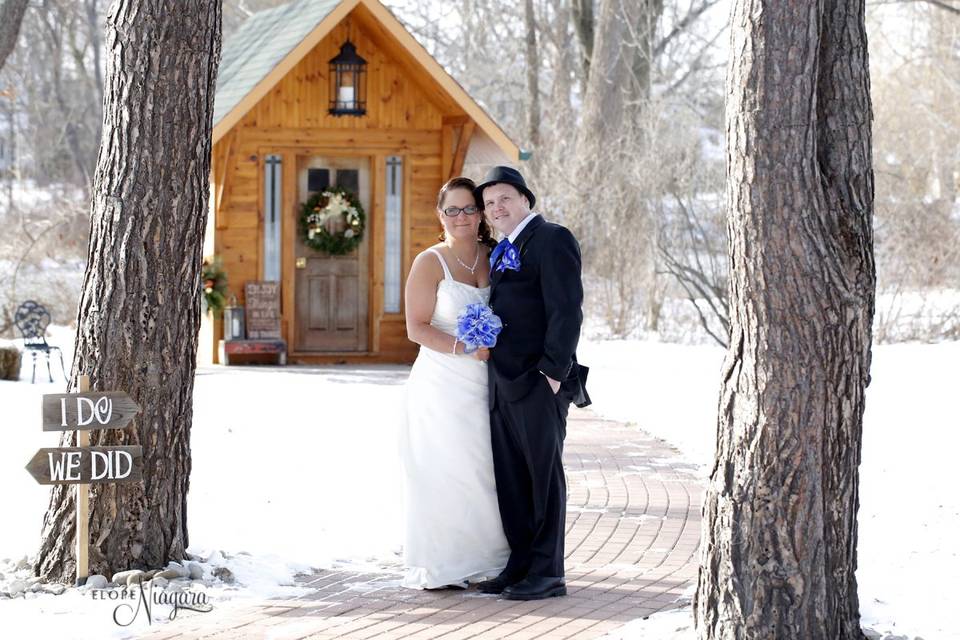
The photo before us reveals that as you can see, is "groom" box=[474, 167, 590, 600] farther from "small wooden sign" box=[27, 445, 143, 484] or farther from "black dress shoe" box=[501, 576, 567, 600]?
"small wooden sign" box=[27, 445, 143, 484]

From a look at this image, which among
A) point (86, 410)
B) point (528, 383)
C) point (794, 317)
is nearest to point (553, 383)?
point (528, 383)

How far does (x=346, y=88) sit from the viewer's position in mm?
16094

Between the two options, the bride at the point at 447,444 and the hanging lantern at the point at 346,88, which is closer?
the bride at the point at 447,444

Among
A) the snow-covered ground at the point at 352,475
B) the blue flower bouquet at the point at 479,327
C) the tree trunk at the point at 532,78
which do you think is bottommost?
the snow-covered ground at the point at 352,475

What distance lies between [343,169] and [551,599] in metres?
11.1

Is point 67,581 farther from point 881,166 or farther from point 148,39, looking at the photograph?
point 881,166

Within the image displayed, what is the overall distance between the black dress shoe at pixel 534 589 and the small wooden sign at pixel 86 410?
6.15ft

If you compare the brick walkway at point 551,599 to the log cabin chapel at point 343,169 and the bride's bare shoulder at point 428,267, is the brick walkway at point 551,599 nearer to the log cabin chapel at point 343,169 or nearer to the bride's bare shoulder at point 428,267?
Answer: the bride's bare shoulder at point 428,267

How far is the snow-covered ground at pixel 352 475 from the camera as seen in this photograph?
5.88 metres

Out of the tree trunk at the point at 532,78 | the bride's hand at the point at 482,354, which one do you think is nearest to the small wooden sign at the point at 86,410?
the bride's hand at the point at 482,354

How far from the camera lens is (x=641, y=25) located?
2766 cm

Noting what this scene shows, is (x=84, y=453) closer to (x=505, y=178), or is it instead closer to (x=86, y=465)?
(x=86, y=465)

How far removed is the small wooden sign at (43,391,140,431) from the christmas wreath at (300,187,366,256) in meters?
10.3

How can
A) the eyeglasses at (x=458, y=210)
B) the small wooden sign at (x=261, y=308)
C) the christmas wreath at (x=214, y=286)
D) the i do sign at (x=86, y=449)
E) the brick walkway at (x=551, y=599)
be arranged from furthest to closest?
the small wooden sign at (x=261, y=308), the christmas wreath at (x=214, y=286), the eyeglasses at (x=458, y=210), the i do sign at (x=86, y=449), the brick walkway at (x=551, y=599)
